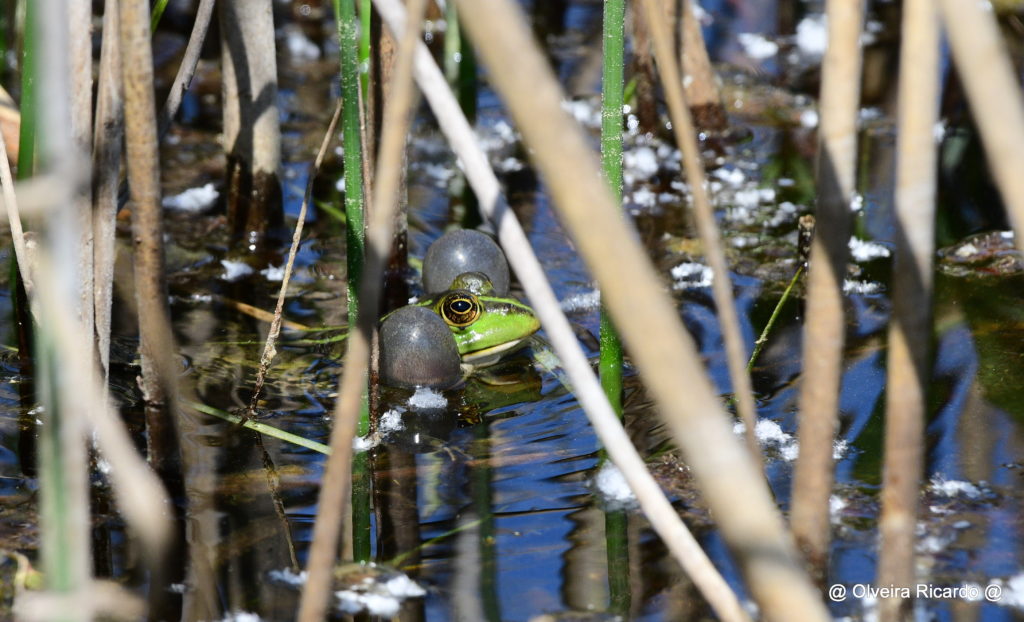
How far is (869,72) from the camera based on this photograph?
6.67m

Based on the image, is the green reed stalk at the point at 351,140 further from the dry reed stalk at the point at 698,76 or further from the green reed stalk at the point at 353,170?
the dry reed stalk at the point at 698,76

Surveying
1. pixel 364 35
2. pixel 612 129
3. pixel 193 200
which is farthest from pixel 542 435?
pixel 193 200

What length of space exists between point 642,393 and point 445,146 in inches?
110

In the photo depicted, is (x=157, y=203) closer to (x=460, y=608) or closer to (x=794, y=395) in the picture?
(x=460, y=608)

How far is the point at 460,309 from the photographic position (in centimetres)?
370

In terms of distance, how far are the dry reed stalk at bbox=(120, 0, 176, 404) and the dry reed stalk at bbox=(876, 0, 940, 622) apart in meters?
1.44

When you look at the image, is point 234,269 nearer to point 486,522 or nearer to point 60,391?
point 486,522

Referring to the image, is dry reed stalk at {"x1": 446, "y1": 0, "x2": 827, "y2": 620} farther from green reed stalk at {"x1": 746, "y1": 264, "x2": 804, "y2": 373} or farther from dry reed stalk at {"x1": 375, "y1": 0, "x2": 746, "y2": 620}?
green reed stalk at {"x1": 746, "y1": 264, "x2": 804, "y2": 373}

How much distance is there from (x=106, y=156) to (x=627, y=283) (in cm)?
156

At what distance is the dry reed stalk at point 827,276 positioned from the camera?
162cm

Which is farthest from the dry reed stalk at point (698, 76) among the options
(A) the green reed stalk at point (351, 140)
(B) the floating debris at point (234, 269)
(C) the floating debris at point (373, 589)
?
(C) the floating debris at point (373, 589)

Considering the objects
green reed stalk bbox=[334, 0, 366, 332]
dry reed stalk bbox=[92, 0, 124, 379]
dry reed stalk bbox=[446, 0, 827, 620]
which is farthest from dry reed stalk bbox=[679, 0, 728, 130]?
dry reed stalk bbox=[446, 0, 827, 620]

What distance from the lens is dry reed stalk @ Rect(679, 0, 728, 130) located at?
554cm

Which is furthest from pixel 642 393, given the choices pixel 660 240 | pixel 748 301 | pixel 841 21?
pixel 841 21
